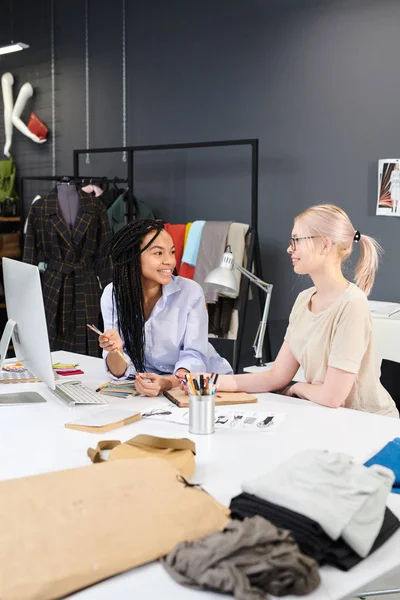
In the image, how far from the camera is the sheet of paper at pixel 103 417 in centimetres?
200

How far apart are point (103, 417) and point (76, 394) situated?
0.36 m

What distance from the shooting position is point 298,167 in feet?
15.0

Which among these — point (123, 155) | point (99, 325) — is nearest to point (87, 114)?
point (123, 155)

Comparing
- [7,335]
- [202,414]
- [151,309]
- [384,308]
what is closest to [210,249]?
[384,308]

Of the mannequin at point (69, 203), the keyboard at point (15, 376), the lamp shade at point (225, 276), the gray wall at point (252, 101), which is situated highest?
the gray wall at point (252, 101)

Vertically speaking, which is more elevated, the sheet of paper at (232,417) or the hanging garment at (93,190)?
the hanging garment at (93,190)

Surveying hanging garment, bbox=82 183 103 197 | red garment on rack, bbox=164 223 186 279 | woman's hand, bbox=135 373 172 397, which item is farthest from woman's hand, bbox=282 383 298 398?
hanging garment, bbox=82 183 103 197

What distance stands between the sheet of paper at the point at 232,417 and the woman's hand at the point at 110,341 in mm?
339

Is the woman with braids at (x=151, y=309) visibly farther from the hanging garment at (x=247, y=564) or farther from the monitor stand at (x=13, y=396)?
the hanging garment at (x=247, y=564)

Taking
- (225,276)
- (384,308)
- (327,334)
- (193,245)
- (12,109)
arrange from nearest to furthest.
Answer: (327,334)
(225,276)
(384,308)
(193,245)
(12,109)

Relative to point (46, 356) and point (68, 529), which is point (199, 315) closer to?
point (46, 356)

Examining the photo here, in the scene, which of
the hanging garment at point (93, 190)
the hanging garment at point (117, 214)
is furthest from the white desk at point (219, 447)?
the hanging garment at point (93, 190)

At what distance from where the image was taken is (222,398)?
90.7 inches

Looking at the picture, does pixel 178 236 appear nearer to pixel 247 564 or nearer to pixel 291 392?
pixel 291 392
